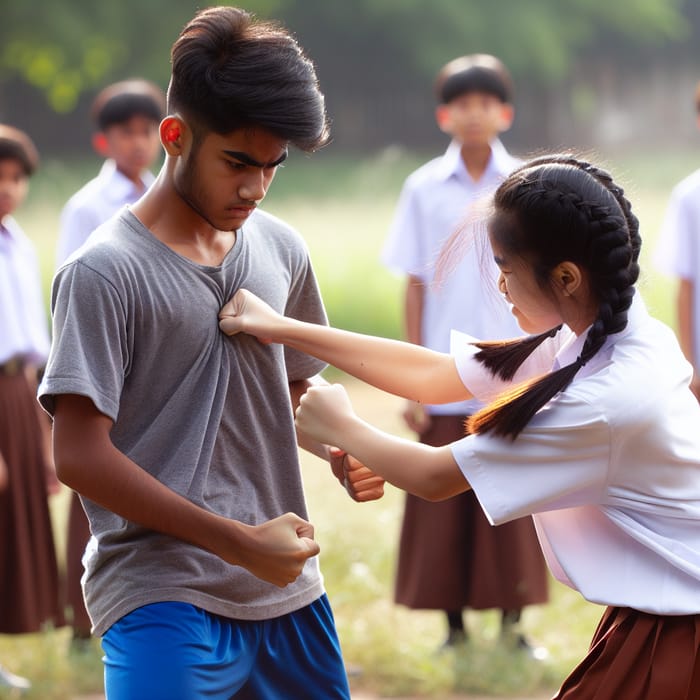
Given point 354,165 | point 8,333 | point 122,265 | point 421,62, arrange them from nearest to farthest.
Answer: point 122,265 → point 8,333 → point 354,165 → point 421,62

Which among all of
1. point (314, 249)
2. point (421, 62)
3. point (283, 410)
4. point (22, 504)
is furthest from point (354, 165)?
point (283, 410)

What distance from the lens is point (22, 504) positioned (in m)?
4.63

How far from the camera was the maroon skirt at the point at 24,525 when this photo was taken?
15.0 ft

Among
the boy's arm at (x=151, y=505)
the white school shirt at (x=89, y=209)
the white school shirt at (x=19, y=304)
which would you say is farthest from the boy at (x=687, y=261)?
the boy's arm at (x=151, y=505)

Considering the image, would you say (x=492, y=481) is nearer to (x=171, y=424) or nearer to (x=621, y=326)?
(x=621, y=326)

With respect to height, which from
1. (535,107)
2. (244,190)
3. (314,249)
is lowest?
(244,190)

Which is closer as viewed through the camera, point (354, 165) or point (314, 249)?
point (314, 249)

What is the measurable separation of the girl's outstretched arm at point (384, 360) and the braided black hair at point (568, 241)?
12.4 inches

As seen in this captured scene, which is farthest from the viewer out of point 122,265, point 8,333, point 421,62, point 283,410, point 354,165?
point 421,62

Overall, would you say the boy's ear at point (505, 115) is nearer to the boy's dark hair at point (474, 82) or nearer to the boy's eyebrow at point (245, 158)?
the boy's dark hair at point (474, 82)

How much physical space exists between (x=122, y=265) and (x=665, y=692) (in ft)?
3.66

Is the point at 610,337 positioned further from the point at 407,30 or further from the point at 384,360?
the point at 407,30

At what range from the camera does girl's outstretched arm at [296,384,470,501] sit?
2178mm

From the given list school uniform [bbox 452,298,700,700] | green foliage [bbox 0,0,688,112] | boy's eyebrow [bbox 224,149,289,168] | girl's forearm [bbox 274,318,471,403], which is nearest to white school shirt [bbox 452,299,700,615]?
school uniform [bbox 452,298,700,700]
